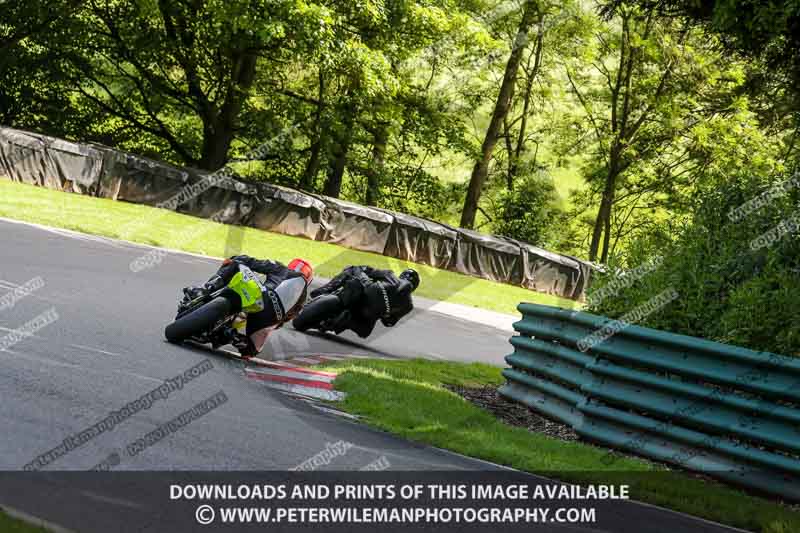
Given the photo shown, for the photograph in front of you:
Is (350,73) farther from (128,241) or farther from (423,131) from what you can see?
(128,241)

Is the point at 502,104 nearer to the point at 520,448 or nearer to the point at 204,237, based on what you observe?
the point at 204,237

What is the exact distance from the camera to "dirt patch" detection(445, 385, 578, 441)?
9.30m

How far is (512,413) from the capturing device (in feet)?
33.3

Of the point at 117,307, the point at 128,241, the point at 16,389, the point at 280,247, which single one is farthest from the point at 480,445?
the point at 280,247

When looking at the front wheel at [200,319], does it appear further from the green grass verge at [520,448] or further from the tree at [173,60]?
the tree at [173,60]

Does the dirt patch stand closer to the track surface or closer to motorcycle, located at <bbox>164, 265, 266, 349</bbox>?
the track surface

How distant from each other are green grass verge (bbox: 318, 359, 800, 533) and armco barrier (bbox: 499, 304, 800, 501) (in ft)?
0.61

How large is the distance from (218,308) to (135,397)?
8.59 ft

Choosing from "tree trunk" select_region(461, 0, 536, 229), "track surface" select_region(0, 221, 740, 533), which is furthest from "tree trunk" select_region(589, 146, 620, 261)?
"track surface" select_region(0, 221, 740, 533)

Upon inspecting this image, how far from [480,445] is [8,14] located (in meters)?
32.2

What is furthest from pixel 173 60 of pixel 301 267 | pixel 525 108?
pixel 301 267

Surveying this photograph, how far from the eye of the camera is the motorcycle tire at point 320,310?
13.3m

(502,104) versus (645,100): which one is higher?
(645,100)

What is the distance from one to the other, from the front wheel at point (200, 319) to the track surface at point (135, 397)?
0.54 feet
